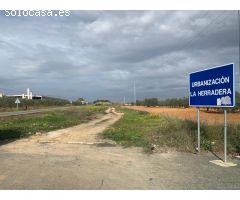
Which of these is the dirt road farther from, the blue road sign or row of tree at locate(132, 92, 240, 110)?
row of tree at locate(132, 92, 240, 110)

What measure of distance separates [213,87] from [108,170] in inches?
154

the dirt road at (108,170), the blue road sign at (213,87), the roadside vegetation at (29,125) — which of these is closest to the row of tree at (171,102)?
the roadside vegetation at (29,125)

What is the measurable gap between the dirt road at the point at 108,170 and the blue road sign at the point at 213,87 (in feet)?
5.50

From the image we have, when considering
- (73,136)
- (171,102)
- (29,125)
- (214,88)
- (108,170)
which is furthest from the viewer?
(171,102)

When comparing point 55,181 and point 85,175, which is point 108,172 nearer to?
point 85,175

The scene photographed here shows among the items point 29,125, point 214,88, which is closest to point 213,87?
point 214,88

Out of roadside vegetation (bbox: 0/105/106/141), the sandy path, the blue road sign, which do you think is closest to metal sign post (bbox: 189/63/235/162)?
the blue road sign

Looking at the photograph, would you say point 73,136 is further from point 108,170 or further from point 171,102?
point 171,102

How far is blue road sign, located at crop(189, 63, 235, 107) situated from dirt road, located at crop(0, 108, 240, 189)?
66.0 inches

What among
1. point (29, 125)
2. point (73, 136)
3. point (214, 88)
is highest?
point (214, 88)

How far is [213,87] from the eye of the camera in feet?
31.5

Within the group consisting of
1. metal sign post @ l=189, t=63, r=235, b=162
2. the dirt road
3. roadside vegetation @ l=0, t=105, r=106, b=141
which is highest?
metal sign post @ l=189, t=63, r=235, b=162

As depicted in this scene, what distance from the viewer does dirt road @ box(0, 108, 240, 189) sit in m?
6.52
